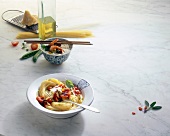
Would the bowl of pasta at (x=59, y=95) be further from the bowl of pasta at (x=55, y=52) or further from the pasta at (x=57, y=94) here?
the bowl of pasta at (x=55, y=52)

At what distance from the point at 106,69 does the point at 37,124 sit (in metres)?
0.43

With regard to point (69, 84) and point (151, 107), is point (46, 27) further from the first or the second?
point (151, 107)

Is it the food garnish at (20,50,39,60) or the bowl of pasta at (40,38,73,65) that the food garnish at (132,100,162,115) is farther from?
the food garnish at (20,50,39,60)

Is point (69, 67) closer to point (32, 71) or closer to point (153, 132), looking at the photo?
point (32, 71)

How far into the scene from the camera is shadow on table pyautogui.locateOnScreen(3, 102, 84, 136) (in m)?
1.00

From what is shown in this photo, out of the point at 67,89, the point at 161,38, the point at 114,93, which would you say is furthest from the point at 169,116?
the point at 161,38

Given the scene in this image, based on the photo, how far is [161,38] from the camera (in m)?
1.59

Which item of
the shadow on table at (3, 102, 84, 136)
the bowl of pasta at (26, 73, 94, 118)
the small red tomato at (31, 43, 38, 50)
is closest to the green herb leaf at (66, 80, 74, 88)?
the bowl of pasta at (26, 73, 94, 118)

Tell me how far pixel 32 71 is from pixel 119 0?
3.11ft

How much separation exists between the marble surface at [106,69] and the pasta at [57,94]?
58 mm

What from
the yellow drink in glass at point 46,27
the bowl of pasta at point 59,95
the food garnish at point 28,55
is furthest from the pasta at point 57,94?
the yellow drink in glass at point 46,27

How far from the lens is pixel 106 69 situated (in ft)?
4.36

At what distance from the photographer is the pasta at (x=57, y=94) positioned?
1.02 metres

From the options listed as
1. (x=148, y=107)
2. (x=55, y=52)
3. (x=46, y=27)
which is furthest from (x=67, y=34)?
A: (x=148, y=107)
